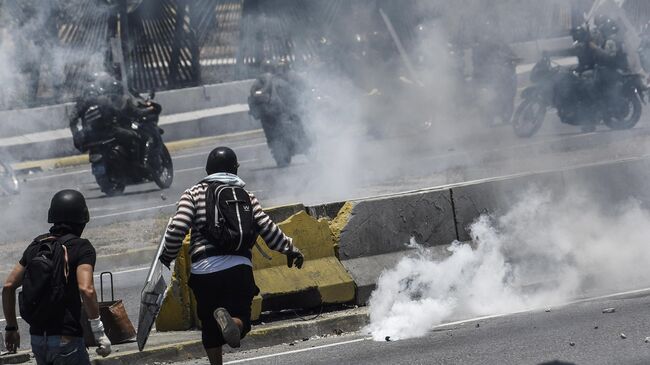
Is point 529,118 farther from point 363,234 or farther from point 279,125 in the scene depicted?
point 363,234

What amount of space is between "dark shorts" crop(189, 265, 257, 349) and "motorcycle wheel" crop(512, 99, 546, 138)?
38.6ft

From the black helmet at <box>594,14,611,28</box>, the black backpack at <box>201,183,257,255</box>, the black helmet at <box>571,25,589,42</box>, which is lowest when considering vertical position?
the black backpack at <box>201,183,257,255</box>

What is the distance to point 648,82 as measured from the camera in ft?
59.6

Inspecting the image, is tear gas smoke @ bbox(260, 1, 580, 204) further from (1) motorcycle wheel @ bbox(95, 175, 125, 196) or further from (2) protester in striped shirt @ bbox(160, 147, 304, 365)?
(2) protester in striped shirt @ bbox(160, 147, 304, 365)

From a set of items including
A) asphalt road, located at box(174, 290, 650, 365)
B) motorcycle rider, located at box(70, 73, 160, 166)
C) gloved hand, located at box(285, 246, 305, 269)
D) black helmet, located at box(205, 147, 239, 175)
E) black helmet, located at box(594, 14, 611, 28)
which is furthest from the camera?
black helmet, located at box(594, 14, 611, 28)

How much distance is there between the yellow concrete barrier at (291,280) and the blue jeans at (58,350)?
3.00m

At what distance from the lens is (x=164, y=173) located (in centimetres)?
1638

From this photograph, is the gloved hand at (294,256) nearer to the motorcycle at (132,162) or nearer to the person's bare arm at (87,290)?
the person's bare arm at (87,290)

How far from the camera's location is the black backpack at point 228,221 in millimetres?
6531

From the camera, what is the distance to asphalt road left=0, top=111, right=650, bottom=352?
550 inches

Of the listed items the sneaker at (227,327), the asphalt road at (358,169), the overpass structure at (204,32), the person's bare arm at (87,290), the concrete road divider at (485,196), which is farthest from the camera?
the overpass structure at (204,32)

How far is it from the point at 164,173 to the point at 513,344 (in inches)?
373

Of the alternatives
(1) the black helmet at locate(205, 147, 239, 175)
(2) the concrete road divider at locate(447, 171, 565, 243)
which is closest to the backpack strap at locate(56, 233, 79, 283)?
(1) the black helmet at locate(205, 147, 239, 175)

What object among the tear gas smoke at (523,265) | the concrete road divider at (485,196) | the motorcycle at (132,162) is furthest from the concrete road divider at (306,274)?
the motorcycle at (132,162)
